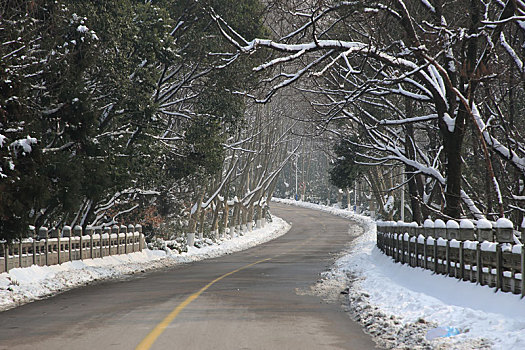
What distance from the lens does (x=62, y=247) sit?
884 inches

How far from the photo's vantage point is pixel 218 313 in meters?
12.3

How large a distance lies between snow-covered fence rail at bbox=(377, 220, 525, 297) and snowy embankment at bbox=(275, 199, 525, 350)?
0.22 m

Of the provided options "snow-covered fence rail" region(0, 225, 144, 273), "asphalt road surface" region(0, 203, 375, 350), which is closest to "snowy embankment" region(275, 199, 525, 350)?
"asphalt road surface" region(0, 203, 375, 350)

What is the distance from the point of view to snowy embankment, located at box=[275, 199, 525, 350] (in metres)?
9.09

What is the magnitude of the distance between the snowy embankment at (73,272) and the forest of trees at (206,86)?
138 centimetres

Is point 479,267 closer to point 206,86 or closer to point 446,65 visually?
point 446,65

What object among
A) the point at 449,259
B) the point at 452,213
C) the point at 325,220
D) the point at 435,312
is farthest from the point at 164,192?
the point at 325,220

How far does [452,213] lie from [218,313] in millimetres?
9789

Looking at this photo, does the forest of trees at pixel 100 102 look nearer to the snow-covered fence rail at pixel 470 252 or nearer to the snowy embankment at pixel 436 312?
the snow-covered fence rail at pixel 470 252

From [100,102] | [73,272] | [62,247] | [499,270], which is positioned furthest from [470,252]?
[100,102]

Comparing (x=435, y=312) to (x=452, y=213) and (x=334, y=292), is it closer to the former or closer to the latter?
(x=334, y=292)

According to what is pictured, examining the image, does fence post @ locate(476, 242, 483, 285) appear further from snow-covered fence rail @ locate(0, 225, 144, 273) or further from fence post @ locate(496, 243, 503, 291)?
snow-covered fence rail @ locate(0, 225, 144, 273)

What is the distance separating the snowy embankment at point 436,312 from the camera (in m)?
9.09

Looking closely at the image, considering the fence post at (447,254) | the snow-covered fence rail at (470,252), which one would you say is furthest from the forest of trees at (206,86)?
the fence post at (447,254)
